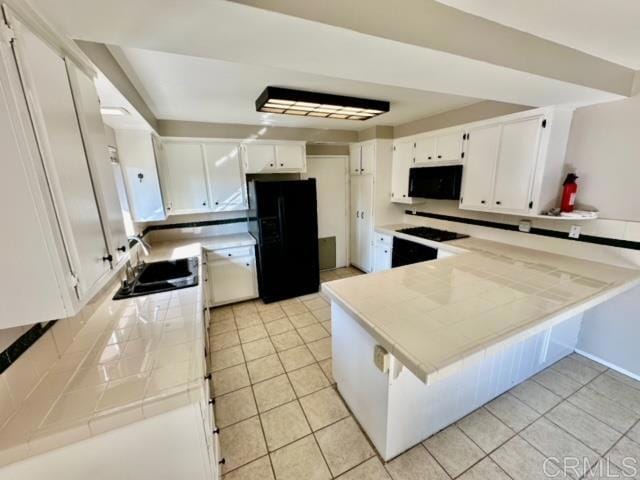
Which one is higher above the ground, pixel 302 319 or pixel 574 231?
pixel 574 231

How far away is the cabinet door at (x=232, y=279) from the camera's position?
3338 millimetres

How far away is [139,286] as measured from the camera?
2043mm

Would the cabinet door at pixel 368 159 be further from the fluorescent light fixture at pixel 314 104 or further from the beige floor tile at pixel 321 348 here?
the beige floor tile at pixel 321 348

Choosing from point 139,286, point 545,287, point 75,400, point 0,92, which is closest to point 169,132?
point 139,286

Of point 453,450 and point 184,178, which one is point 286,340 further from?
point 184,178

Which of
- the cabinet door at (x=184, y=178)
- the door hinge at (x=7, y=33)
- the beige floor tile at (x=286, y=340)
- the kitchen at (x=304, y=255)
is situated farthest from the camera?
the cabinet door at (x=184, y=178)

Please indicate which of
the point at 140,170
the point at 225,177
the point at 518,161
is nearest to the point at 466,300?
the point at 518,161

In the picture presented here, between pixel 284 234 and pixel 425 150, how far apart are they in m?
2.11

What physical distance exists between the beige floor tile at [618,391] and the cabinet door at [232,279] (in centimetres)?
350

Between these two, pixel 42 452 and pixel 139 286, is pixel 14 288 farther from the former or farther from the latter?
pixel 139 286

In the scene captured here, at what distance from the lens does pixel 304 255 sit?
3.64 metres

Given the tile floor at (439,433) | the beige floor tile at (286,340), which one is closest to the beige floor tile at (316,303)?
the beige floor tile at (286,340)

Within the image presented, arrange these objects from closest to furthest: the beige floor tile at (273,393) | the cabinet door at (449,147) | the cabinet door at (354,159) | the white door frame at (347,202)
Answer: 1. the beige floor tile at (273,393)
2. the cabinet door at (449,147)
3. the cabinet door at (354,159)
4. the white door frame at (347,202)

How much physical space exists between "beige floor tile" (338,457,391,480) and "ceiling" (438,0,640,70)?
2411mm
